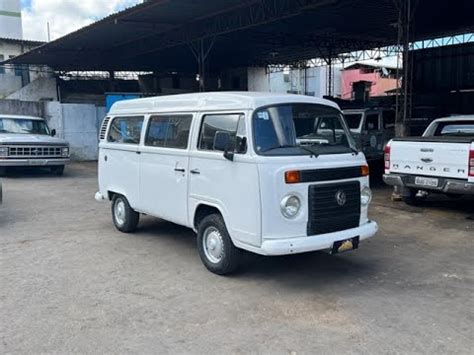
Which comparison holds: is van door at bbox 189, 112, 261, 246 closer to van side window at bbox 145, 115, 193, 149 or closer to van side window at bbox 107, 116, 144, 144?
van side window at bbox 145, 115, 193, 149

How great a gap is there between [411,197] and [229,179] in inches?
223

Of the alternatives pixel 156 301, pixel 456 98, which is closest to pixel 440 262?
pixel 156 301

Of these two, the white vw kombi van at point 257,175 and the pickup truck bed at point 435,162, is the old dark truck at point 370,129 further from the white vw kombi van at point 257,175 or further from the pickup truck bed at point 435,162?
the white vw kombi van at point 257,175

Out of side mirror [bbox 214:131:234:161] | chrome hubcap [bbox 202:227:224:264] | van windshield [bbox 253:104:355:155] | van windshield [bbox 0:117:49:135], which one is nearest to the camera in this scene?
van windshield [bbox 253:104:355:155]

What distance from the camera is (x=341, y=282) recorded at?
5430 mm

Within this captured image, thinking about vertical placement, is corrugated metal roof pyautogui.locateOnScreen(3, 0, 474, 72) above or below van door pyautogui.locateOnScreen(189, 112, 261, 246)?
above

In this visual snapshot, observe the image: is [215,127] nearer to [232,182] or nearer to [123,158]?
[232,182]

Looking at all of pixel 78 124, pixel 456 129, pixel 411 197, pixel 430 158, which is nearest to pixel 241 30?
pixel 78 124

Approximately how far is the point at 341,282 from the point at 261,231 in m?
1.22

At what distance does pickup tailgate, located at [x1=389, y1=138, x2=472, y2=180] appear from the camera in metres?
7.94

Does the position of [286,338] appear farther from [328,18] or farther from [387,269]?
[328,18]

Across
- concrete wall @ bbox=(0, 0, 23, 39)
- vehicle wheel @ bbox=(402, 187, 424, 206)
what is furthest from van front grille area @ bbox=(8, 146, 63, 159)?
concrete wall @ bbox=(0, 0, 23, 39)

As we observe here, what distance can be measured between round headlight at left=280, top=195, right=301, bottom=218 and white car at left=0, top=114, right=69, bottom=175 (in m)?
11.4

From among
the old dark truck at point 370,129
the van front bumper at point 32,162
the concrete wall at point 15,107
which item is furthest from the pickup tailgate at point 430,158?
the concrete wall at point 15,107
